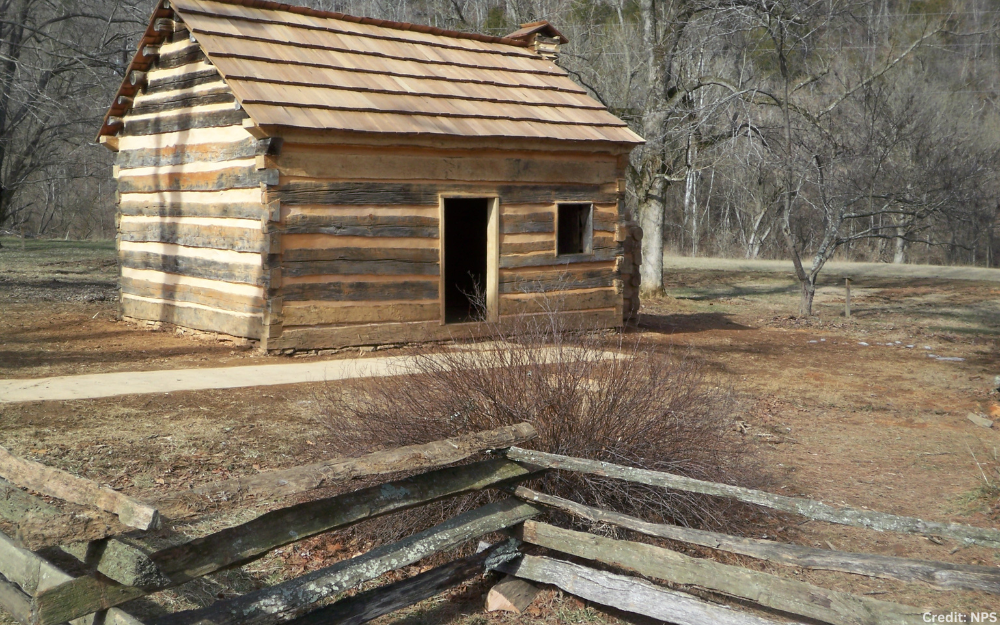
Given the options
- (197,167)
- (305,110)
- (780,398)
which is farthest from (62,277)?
(780,398)

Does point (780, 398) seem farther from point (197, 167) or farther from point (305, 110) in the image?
point (197, 167)

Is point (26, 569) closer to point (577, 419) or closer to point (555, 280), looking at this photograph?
point (577, 419)

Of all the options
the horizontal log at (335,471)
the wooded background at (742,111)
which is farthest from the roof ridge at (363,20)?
the horizontal log at (335,471)

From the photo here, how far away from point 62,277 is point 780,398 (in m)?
16.1

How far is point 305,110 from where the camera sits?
33.5ft

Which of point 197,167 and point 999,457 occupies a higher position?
point 197,167

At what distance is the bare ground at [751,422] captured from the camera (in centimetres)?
510

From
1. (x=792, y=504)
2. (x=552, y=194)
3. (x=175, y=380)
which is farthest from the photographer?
(x=552, y=194)

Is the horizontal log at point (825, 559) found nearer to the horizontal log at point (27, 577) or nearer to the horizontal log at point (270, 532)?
the horizontal log at point (270, 532)

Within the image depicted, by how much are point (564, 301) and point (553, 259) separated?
2.07 ft

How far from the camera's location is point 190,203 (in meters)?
11.6

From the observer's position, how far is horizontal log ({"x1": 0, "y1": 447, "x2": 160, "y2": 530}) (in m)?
2.92

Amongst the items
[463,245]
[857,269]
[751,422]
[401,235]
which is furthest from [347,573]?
[857,269]

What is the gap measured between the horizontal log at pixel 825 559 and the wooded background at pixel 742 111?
37.9 ft
